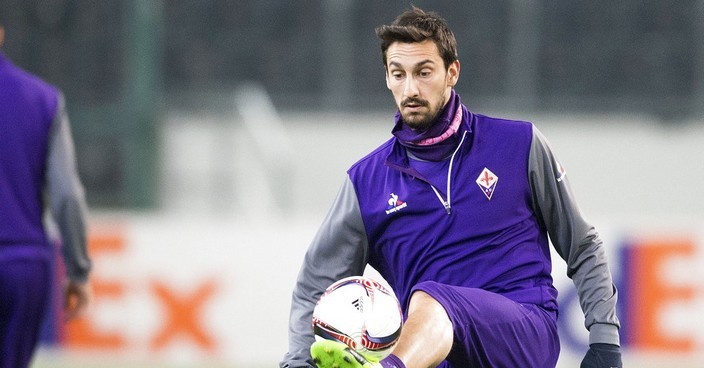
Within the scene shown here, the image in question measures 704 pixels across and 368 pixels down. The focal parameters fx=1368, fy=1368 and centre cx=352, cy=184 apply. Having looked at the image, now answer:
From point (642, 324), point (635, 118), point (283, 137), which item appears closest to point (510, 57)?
point (635, 118)

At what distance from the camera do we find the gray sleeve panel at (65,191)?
5219mm

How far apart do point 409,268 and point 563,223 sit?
567mm

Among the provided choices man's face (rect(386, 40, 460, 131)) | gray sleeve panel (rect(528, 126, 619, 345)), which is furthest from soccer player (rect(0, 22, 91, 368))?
gray sleeve panel (rect(528, 126, 619, 345))

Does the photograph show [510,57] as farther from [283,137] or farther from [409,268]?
[409,268]

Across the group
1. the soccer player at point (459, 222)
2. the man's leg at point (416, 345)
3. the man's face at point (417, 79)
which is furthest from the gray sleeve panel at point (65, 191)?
the man's leg at point (416, 345)

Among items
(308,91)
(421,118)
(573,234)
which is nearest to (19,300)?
(421,118)

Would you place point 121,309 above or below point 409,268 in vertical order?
below

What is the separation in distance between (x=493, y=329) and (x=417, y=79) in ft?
2.89

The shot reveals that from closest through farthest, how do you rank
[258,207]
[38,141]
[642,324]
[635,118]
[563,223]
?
1. [563,223]
2. [38,141]
3. [642,324]
4. [258,207]
5. [635,118]

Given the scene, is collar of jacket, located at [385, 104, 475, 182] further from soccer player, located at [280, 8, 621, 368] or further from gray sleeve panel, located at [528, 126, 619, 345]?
gray sleeve panel, located at [528, 126, 619, 345]

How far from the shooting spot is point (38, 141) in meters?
5.21

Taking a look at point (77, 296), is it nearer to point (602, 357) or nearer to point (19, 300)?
point (19, 300)

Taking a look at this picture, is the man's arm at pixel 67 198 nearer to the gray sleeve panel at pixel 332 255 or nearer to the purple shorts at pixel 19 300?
the purple shorts at pixel 19 300

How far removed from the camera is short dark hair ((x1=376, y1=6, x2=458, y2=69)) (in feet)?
15.2
